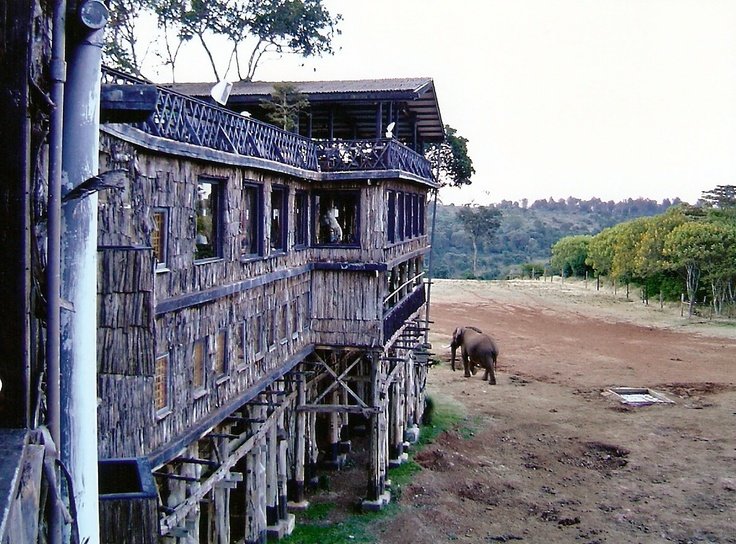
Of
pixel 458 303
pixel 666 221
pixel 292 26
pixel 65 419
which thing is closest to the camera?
pixel 65 419

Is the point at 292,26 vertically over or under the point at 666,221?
over

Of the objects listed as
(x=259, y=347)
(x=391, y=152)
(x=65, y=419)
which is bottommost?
(x=259, y=347)

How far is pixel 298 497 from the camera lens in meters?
18.4

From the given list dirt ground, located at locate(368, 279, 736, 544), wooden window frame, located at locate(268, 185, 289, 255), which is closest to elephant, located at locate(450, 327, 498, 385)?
dirt ground, located at locate(368, 279, 736, 544)

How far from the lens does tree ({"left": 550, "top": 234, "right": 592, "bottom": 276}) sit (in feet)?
265

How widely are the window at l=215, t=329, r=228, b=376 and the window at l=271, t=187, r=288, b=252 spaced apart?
141 inches

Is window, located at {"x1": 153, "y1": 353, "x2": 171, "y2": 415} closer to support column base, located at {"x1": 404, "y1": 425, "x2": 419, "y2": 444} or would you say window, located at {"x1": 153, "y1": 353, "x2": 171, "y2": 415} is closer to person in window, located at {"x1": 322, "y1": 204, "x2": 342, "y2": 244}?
person in window, located at {"x1": 322, "y1": 204, "x2": 342, "y2": 244}

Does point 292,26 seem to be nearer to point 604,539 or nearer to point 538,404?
point 538,404

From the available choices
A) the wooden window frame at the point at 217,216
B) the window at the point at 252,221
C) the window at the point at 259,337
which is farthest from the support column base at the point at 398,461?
the wooden window frame at the point at 217,216

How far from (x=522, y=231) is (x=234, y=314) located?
110m

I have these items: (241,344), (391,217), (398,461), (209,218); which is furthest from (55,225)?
(398,461)

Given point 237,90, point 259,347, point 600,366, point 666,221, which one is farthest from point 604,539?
point 666,221

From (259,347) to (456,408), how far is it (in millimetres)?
16712

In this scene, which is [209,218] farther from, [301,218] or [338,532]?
[338,532]
